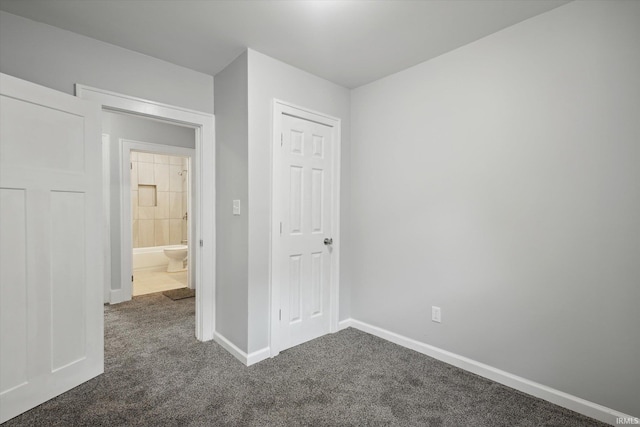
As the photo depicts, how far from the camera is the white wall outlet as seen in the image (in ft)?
8.36

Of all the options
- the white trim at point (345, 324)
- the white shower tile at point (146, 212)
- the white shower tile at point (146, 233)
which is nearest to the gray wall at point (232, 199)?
the white trim at point (345, 324)

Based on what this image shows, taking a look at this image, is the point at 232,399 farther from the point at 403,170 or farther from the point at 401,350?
the point at 403,170

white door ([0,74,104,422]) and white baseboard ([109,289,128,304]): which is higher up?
white door ([0,74,104,422])

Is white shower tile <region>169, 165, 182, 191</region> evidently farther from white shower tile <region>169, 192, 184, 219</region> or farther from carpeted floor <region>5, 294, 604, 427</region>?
carpeted floor <region>5, 294, 604, 427</region>

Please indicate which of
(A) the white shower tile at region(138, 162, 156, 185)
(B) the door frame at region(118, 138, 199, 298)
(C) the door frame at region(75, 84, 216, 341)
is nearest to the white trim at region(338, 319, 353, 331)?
(C) the door frame at region(75, 84, 216, 341)

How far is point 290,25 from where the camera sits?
2.14m

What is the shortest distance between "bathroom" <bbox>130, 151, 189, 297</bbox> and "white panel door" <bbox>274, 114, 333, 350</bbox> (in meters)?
3.62

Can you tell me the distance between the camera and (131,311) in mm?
3662

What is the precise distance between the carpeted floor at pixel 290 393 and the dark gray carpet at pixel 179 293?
4.64 ft

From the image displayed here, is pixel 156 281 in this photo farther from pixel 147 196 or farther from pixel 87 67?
pixel 87 67

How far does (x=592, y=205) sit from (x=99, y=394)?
3310 millimetres

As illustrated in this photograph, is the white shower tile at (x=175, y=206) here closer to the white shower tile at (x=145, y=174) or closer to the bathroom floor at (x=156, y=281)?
the white shower tile at (x=145, y=174)

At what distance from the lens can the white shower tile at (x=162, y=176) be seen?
6.80 metres

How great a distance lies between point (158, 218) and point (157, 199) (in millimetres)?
417
